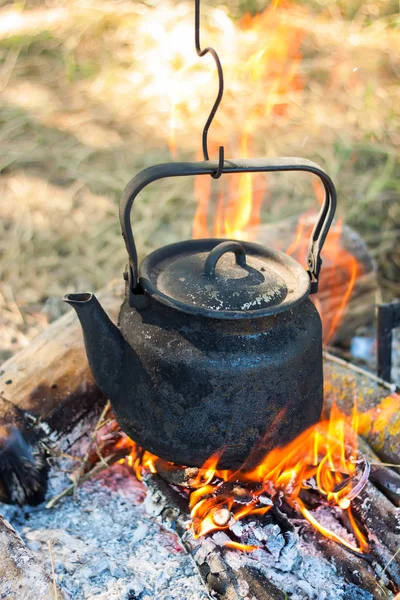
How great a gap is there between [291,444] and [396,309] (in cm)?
94

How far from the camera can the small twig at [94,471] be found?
1881mm

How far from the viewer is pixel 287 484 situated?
71.1 inches

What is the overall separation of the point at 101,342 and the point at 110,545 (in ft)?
2.04

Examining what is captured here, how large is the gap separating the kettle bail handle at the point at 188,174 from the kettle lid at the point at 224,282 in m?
0.05

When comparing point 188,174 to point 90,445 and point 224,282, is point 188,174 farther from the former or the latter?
point 90,445

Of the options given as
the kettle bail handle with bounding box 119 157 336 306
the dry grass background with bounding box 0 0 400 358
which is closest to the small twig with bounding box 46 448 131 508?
the kettle bail handle with bounding box 119 157 336 306

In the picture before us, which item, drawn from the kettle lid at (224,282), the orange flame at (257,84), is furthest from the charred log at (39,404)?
the orange flame at (257,84)

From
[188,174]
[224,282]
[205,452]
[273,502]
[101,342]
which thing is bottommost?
[273,502]

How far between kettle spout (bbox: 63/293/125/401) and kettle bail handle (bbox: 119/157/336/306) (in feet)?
0.33

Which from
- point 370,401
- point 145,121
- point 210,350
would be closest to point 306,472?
point 370,401

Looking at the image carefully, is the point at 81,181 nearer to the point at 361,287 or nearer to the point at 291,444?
the point at 361,287

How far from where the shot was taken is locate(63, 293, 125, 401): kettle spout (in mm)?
1524

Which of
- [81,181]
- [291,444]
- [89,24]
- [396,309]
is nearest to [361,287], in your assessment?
[396,309]

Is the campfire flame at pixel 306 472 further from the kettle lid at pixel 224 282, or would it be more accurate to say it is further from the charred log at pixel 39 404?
the kettle lid at pixel 224 282
